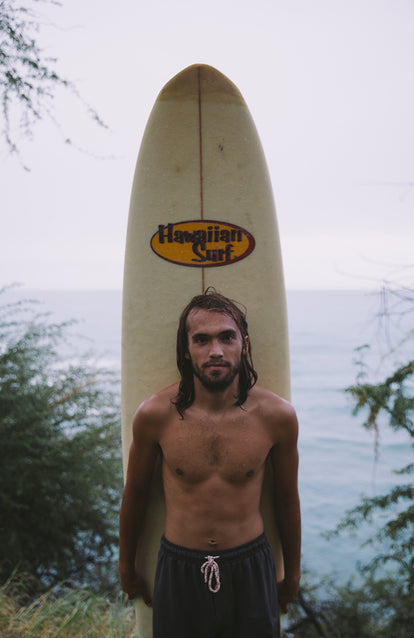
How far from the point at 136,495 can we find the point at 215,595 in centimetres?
A: 43

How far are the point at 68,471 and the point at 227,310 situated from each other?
3046mm

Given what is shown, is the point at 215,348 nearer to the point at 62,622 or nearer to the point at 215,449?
the point at 215,449

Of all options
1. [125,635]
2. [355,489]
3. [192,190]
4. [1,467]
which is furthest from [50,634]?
[355,489]

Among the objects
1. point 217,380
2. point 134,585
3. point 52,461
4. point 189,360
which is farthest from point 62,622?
point 217,380

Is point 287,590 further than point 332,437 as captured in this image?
No

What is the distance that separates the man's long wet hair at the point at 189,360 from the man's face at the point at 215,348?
0.14ft

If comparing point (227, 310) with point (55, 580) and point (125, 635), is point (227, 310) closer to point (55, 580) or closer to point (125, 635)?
point (125, 635)

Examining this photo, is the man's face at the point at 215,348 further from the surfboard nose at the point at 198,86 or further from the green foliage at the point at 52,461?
the green foliage at the point at 52,461

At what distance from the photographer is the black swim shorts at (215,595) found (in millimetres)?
1518

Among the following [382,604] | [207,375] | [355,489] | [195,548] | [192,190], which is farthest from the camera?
[355,489]

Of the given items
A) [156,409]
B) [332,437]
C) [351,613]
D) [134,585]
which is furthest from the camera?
[332,437]

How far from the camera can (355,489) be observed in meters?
12.7

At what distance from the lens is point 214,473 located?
1.50 metres

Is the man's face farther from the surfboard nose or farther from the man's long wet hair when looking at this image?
the surfboard nose
